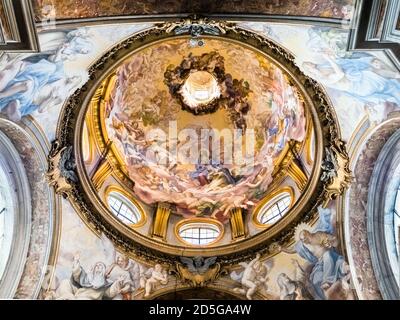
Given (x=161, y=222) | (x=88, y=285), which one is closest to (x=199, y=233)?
(x=161, y=222)

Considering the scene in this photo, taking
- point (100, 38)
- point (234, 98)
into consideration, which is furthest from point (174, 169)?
point (100, 38)

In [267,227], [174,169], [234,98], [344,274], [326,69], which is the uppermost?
[234,98]

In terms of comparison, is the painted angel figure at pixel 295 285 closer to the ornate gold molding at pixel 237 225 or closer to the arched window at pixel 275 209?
the arched window at pixel 275 209

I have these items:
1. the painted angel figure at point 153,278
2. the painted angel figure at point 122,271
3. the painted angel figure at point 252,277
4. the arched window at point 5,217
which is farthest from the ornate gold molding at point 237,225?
the arched window at point 5,217

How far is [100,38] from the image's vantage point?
527 inches

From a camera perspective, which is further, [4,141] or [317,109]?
[317,109]

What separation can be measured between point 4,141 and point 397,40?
997 centimetres

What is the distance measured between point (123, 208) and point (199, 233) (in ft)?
9.60

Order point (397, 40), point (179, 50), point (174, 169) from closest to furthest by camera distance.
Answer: point (397, 40), point (179, 50), point (174, 169)

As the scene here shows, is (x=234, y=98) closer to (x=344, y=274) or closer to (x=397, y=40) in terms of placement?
(x=344, y=274)

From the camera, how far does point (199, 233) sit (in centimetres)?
2011

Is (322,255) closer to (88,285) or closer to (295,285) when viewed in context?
(295,285)

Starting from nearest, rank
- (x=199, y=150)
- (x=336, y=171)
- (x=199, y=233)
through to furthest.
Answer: (x=336, y=171)
(x=199, y=233)
(x=199, y=150)

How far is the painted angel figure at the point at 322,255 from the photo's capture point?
1606cm
